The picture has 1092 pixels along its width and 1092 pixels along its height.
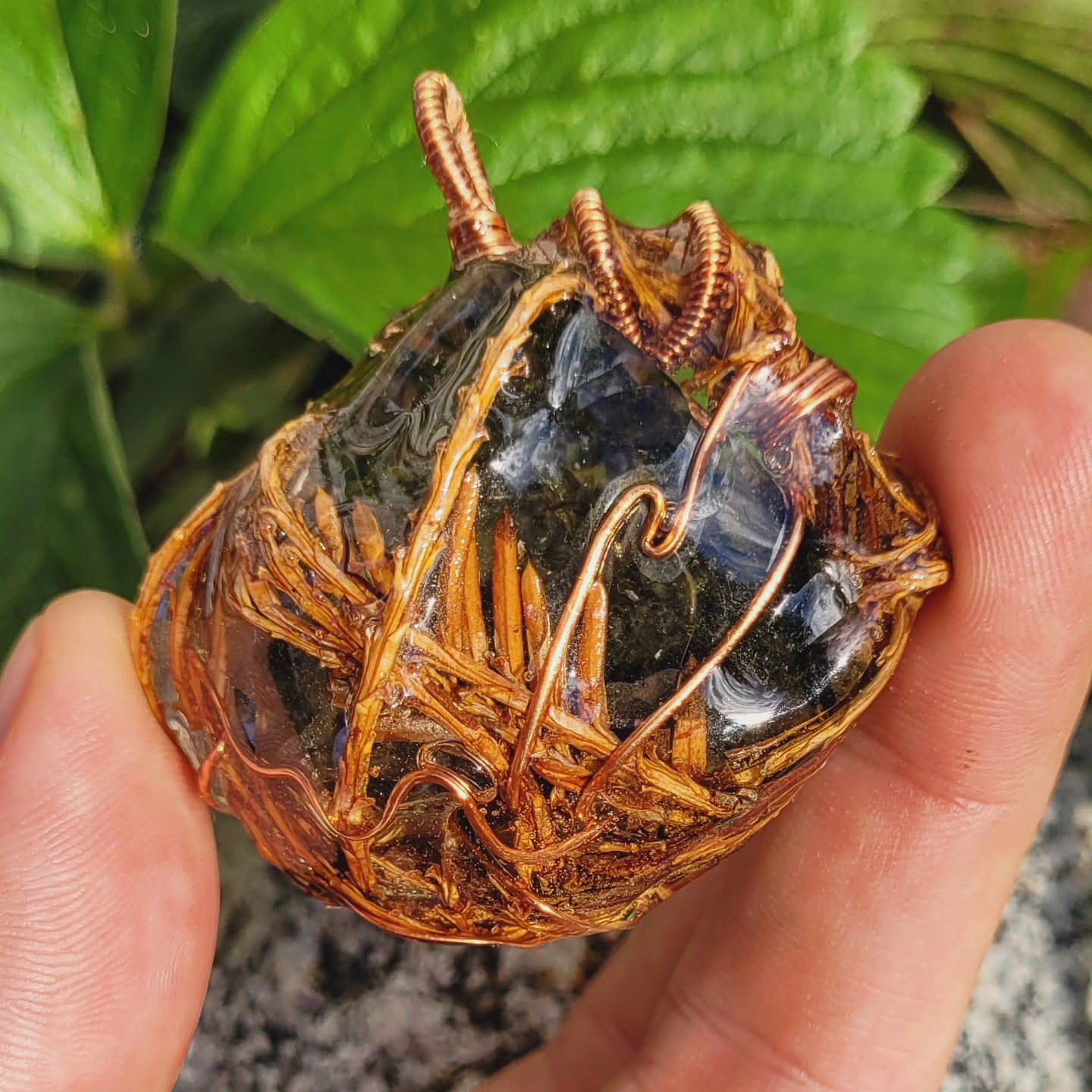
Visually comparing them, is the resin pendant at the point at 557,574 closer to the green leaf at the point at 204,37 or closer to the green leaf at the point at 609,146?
the green leaf at the point at 609,146

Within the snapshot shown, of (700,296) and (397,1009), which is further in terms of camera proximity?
(397,1009)

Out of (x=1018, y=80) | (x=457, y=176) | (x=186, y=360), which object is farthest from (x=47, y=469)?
(x=1018, y=80)

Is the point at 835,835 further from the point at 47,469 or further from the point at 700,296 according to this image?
the point at 47,469

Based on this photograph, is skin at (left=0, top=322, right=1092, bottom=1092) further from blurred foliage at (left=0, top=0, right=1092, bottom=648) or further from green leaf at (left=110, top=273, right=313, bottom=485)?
green leaf at (left=110, top=273, right=313, bottom=485)

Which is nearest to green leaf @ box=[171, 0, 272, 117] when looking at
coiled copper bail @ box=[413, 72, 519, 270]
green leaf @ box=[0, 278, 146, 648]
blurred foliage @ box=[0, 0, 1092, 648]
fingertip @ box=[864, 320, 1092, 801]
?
blurred foliage @ box=[0, 0, 1092, 648]

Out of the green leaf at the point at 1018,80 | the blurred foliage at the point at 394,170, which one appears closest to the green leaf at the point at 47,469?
the blurred foliage at the point at 394,170
